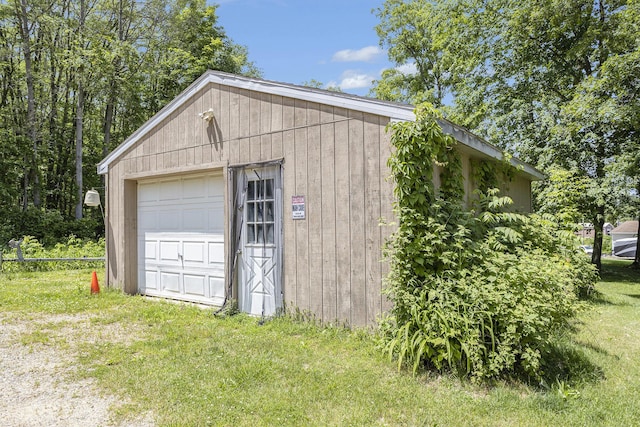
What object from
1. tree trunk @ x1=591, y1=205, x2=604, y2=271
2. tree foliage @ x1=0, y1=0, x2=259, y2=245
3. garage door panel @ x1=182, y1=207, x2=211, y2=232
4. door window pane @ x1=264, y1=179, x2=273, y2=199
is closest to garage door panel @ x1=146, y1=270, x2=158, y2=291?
garage door panel @ x1=182, y1=207, x2=211, y2=232

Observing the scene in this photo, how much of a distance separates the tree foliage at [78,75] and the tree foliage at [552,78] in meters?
→ 11.6

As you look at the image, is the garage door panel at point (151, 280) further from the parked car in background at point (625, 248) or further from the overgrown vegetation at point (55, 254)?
the parked car in background at point (625, 248)

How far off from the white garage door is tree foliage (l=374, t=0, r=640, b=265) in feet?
30.7

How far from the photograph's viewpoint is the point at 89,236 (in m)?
16.5

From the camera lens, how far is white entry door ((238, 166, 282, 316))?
5621 mm

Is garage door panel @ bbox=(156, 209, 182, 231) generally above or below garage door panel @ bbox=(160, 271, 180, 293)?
above

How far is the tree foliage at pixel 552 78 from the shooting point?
10.3m

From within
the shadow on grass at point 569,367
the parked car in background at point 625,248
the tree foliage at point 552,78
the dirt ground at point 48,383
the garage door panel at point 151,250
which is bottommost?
the parked car in background at point 625,248

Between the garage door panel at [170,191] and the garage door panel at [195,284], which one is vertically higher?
the garage door panel at [170,191]

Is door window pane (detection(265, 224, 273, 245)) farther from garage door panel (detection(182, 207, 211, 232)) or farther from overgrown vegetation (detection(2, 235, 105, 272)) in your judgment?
overgrown vegetation (detection(2, 235, 105, 272))

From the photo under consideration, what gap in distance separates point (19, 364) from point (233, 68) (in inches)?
729

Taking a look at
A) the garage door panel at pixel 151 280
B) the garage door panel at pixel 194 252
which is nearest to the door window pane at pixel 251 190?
the garage door panel at pixel 194 252

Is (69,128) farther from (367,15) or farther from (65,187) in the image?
(367,15)

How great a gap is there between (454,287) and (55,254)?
1311 centimetres
